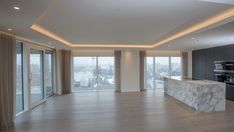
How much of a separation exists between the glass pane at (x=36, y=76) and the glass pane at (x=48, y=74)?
0.56 m

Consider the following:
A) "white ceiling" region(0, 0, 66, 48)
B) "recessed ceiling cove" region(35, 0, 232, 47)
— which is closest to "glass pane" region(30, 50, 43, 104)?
"recessed ceiling cove" region(35, 0, 232, 47)

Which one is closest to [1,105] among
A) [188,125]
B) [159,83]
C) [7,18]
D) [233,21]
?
[7,18]

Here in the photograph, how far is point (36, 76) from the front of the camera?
6.61 metres

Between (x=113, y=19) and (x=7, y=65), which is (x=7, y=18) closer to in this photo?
(x=7, y=65)

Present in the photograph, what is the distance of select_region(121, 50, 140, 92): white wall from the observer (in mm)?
9539

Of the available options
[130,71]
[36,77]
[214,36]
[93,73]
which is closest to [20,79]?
[36,77]

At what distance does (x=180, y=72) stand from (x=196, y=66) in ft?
4.05

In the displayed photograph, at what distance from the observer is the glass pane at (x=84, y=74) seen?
9461mm

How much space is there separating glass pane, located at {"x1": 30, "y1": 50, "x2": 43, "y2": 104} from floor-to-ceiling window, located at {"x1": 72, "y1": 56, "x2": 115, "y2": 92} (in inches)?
102

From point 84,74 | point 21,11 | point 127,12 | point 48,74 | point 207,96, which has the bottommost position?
point 207,96

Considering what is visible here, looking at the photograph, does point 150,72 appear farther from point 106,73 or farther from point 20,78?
point 20,78

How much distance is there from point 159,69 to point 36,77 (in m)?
7.05

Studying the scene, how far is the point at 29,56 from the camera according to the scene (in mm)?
5781

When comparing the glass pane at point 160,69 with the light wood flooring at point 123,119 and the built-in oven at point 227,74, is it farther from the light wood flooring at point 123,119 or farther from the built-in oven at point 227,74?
the light wood flooring at point 123,119
